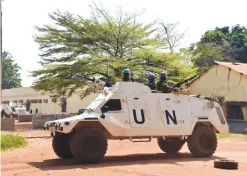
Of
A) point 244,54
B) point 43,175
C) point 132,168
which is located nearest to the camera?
point 43,175

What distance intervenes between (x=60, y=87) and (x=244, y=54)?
28.6 metres

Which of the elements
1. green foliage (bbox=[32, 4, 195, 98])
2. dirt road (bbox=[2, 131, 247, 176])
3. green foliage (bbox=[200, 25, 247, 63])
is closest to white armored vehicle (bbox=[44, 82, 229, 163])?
dirt road (bbox=[2, 131, 247, 176])

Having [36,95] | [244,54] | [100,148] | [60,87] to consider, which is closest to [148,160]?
[100,148]

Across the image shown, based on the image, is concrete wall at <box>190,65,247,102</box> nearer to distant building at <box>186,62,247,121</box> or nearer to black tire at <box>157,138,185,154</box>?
distant building at <box>186,62,247,121</box>

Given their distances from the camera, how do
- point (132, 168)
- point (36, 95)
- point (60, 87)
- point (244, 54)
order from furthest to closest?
point (36, 95) < point (244, 54) < point (60, 87) < point (132, 168)

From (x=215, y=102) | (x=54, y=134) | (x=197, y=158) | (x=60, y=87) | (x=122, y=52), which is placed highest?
(x=122, y=52)

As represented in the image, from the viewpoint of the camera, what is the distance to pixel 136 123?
36.4 ft

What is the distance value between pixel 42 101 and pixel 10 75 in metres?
42.7

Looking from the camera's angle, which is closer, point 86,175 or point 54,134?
point 86,175

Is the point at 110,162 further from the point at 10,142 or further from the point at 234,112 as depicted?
the point at 234,112

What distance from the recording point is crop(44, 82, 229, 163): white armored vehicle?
33.3ft

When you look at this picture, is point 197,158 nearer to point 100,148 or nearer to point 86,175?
point 100,148

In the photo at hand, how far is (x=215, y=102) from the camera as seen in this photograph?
12.7m

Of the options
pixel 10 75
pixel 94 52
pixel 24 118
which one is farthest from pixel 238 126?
pixel 10 75
